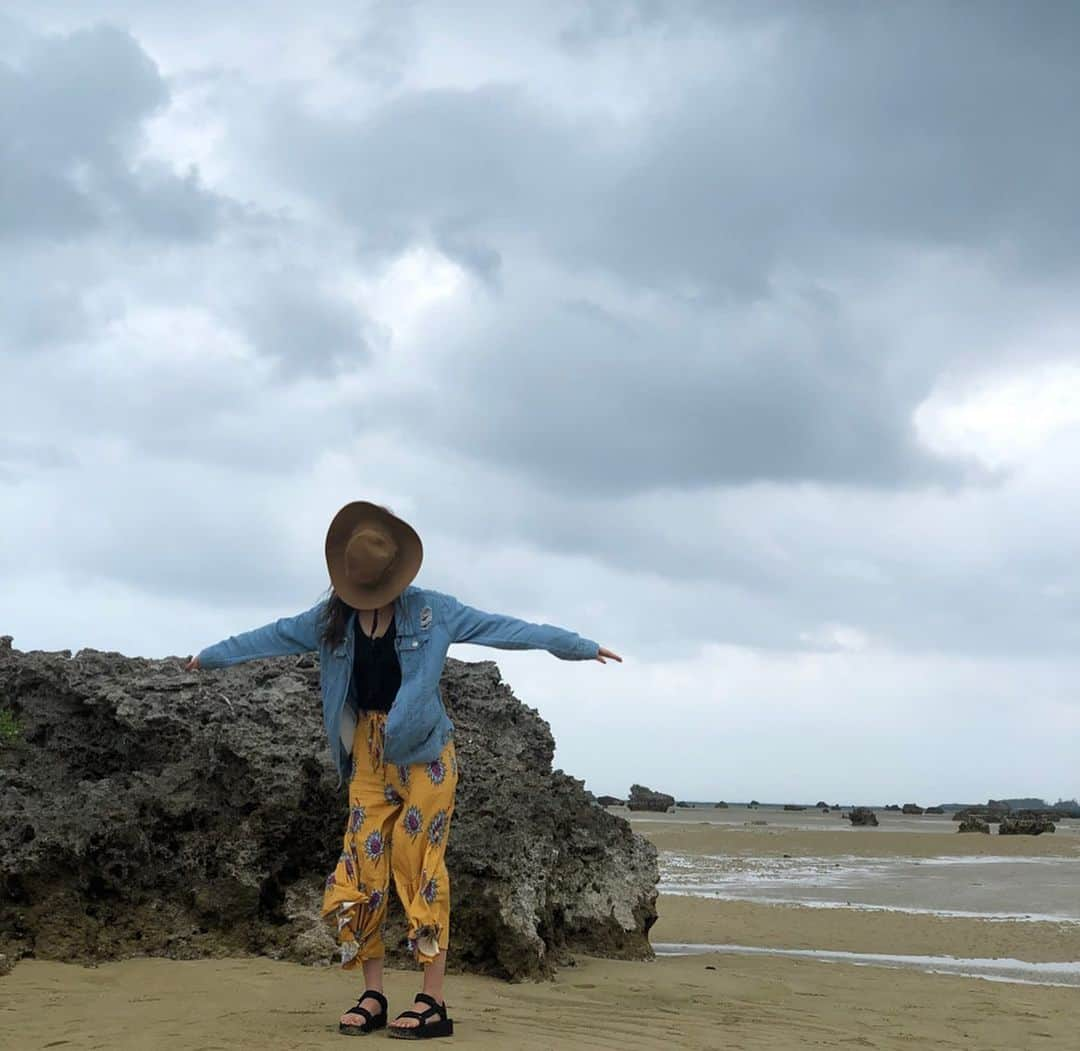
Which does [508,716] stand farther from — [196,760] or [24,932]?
[24,932]

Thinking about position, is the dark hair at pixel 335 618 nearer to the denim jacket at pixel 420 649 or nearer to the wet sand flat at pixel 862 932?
the denim jacket at pixel 420 649

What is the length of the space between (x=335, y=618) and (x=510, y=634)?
0.83 m

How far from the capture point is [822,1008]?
706 cm

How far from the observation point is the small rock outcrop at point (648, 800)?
54.0 metres

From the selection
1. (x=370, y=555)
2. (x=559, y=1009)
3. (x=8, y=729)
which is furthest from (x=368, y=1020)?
(x=8, y=729)

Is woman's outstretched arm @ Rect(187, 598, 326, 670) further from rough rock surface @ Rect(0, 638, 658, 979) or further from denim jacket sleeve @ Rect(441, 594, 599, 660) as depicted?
rough rock surface @ Rect(0, 638, 658, 979)

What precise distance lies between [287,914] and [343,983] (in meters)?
0.87

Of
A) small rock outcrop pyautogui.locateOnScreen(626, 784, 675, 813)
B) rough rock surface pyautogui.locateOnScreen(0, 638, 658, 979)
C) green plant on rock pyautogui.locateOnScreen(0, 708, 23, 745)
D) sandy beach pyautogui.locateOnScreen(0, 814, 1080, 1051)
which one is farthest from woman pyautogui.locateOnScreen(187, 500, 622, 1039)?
small rock outcrop pyautogui.locateOnScreen(626, 784, 675, 813)

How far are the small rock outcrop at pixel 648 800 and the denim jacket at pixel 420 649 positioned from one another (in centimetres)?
4935

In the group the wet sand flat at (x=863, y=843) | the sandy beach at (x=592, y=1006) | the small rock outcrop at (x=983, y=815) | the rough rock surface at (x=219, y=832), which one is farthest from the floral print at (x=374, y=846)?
the small rock outcrop at (x=983, y=815)

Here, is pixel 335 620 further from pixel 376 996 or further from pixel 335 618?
pixel 376 996

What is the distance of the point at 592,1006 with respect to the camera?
6.50 m

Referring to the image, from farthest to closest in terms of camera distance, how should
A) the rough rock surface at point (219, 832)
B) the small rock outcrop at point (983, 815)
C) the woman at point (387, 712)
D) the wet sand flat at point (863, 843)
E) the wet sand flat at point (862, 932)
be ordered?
1. the small rock outcrop at point (983, 815)
2. the wet sand flat at point (863, 843)
3. the wet sand flat at point (862, 932)
4. the rough rock surface at point (219, 832)
5. the woman at point (387, 712)

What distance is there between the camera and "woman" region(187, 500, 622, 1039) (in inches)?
221
